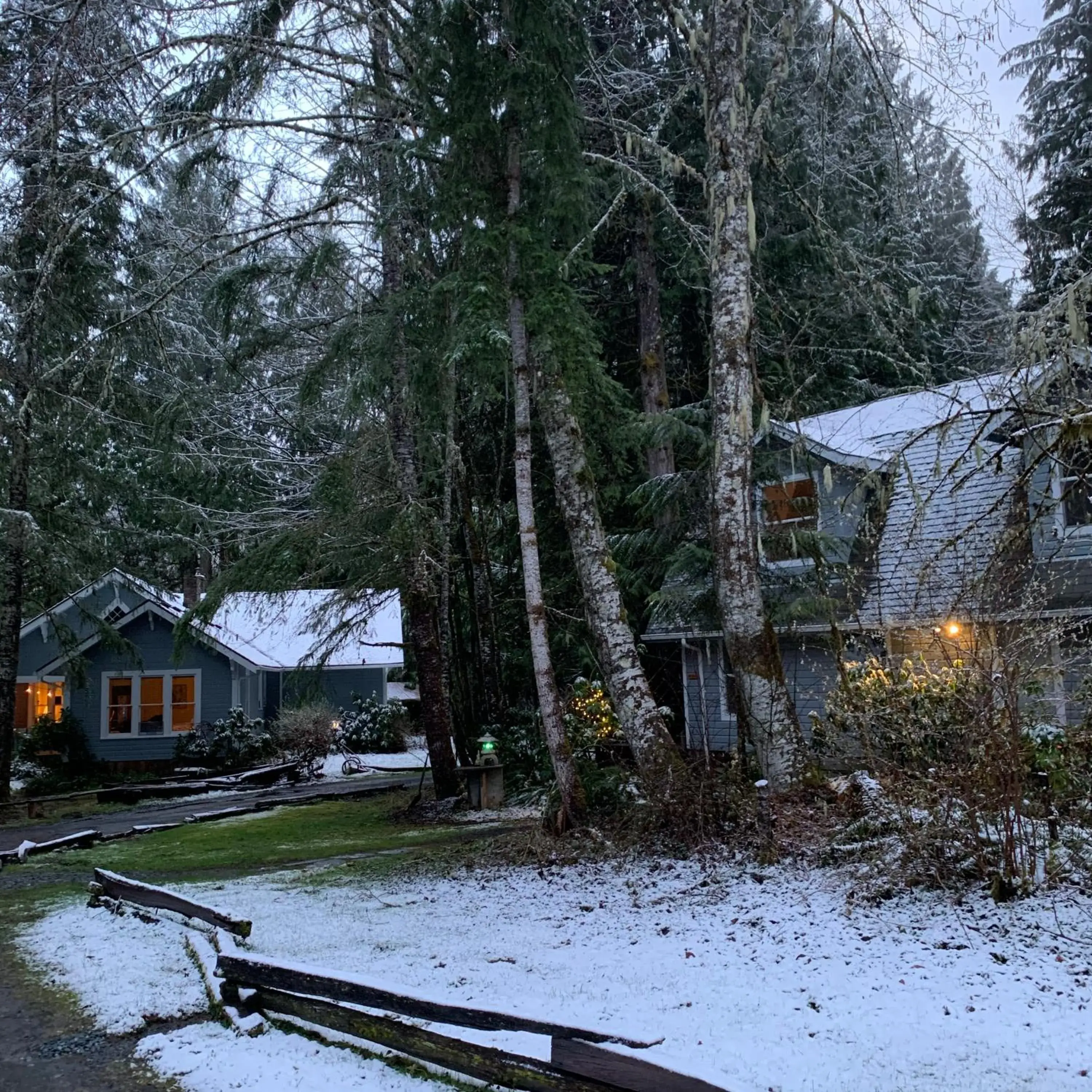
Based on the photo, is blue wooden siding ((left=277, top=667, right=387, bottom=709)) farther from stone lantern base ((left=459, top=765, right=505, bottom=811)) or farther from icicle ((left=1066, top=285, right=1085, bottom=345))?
icicle ((left=1066, top=285, right=1085, bottom=345))

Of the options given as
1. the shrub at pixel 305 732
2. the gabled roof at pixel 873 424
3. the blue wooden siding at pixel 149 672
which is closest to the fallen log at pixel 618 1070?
the gabled roof at pixel 873 424

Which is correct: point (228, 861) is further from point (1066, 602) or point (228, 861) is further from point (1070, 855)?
point (1066, 602)

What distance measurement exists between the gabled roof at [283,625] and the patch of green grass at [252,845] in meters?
2.57

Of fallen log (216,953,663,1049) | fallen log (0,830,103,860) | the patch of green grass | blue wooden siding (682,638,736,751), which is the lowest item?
the patch of green grass

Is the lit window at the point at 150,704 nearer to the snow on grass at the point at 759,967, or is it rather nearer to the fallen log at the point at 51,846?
the fallen log at the point at 51,846

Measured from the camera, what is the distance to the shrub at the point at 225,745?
77.8 feet

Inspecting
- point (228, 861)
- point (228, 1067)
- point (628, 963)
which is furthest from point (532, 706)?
point (228, 1067)

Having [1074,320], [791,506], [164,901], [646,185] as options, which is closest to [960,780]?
[1074,320]

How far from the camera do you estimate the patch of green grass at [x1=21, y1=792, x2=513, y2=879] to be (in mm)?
10961

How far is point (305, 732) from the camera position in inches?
964

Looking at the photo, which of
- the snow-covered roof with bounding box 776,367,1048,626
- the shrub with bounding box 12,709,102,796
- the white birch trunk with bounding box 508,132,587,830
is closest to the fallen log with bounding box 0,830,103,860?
the white birch trunk with bounding box 508,132,587,830

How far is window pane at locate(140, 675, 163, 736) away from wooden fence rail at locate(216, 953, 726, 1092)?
2066 centimetres

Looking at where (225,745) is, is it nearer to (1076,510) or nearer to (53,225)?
(53,225)

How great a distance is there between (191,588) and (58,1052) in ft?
90.7
